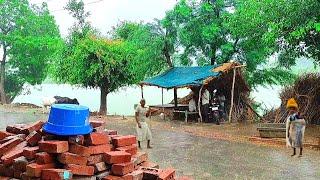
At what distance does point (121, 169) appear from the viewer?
554 centimetres

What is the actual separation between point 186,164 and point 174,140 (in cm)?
395

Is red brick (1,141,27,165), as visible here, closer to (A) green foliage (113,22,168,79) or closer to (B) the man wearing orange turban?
(B) the man wearing orange turban

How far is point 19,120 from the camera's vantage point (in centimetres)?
1956

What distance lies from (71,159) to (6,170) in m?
1.09

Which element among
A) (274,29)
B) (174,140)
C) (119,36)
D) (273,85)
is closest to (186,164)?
(174,140)

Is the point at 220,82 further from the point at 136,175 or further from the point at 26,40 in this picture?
the point at 26,40

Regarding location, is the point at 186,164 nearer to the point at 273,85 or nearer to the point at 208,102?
the point at 208,102

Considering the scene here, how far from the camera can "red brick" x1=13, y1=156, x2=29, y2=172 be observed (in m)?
5.47

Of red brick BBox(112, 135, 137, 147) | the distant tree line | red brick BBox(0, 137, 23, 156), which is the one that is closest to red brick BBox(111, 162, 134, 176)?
red brick BBox(112, 135, 137, 147)

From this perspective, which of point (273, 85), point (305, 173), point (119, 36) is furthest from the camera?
point (119, 36)

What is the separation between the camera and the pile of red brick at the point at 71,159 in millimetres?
5316

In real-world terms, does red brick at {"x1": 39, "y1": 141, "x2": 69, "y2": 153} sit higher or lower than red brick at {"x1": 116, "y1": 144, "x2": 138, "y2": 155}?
higher

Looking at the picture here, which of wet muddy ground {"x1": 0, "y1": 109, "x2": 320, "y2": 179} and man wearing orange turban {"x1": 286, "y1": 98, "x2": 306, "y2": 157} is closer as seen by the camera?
wet muddy ground {"x1": 0, "y1": 109, "x2": 320, "y2": 179}

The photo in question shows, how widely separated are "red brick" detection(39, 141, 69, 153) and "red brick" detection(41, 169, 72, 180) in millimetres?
255
